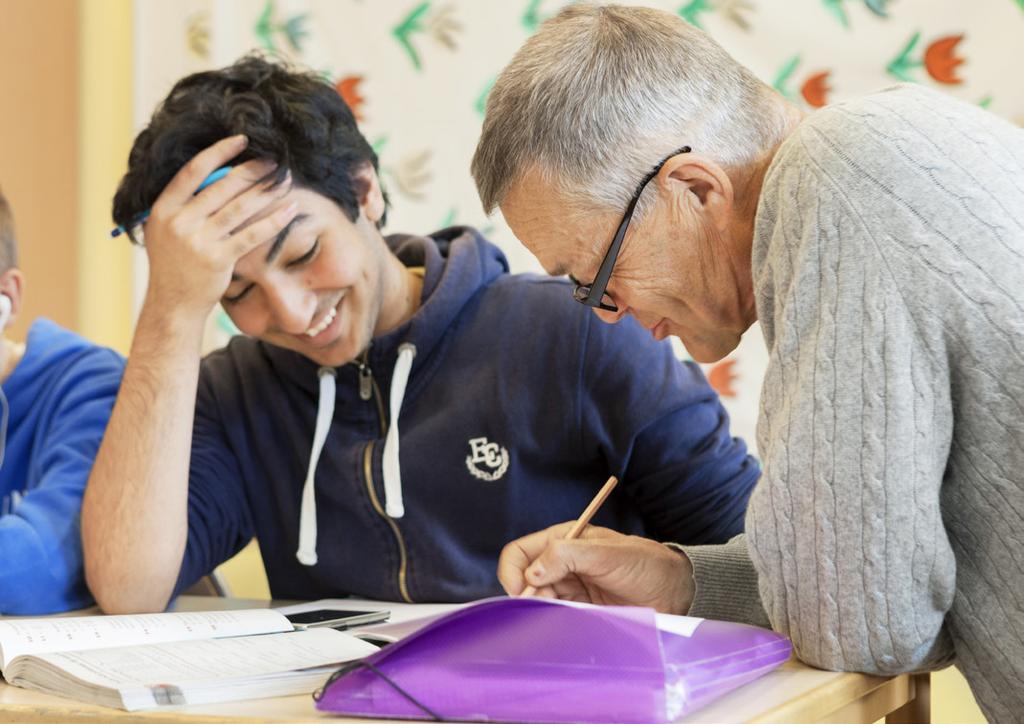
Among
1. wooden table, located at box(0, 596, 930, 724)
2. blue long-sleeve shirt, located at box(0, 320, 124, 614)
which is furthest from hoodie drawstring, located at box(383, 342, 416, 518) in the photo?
wooden table, located at box(0, 596, 930, 724)

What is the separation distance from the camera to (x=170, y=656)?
0.94m

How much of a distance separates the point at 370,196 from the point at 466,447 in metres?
0.36

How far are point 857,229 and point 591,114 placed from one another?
0.87 feet

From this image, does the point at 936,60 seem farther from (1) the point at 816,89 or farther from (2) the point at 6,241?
(2) the point at 6,241

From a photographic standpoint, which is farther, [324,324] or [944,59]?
[944,59]

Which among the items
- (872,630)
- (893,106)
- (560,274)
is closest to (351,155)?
(560,274)

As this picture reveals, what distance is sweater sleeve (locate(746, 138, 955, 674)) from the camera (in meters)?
0.82

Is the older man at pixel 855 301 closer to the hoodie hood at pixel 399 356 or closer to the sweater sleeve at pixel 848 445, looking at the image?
the sweater sleeve at pixel 848 445

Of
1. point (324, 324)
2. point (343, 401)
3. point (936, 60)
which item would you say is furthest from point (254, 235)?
point (936, 60)

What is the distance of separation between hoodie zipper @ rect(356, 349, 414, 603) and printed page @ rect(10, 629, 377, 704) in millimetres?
432

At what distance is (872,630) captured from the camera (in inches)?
33.7

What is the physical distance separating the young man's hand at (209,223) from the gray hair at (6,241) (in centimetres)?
30

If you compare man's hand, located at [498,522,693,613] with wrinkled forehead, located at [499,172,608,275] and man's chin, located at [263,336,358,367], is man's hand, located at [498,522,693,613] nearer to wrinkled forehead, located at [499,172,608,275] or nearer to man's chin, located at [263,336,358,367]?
wrinkled forehead, located at [499,172,608,275]

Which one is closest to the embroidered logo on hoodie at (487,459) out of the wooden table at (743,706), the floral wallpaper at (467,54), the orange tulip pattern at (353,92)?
the wooden table at (743,706)
